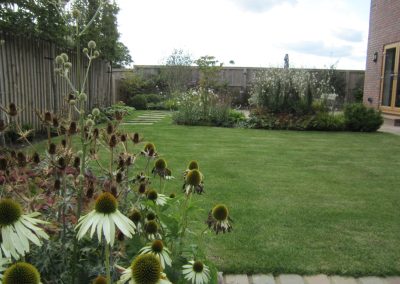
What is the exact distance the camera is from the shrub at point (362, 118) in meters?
9.59

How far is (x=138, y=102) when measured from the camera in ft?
53.3

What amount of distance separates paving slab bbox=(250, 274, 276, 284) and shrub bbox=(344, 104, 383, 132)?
8.01m

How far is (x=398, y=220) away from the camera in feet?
11.6

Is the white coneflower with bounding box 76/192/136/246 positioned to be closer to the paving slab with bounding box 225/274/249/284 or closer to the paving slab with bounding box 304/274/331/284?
the paving slab with bounding box 225/274/249/284

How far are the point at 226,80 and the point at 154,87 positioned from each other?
3.39 meters

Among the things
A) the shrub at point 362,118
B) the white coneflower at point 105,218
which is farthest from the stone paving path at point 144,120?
the white coneflower at point 105,218

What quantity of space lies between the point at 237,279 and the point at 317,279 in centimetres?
50

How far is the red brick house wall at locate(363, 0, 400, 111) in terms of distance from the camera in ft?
35.5

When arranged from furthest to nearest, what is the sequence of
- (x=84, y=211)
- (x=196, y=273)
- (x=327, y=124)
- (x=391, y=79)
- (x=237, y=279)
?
1. (x=391, y=79)
2. (x=327, y=124)
3. (x=237, y=279)
4. (x=84, y=211)
5. (x=196, y=273)

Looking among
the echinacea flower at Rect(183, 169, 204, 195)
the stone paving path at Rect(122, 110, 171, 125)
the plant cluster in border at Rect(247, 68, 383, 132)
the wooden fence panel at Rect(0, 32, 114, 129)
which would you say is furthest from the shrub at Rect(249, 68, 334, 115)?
the echinacea flower at Rect(183, 169, 204, 195)

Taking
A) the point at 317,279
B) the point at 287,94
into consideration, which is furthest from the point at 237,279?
the point at 287,94

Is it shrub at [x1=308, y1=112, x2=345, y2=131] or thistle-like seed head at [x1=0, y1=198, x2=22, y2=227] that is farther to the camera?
shrub at [x1=308, y1=112, x2=345, y2=131]

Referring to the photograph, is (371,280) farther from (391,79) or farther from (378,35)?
(378,35)

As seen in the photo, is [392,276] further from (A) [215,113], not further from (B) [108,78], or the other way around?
(B) [108,78]
